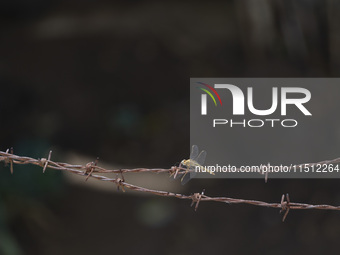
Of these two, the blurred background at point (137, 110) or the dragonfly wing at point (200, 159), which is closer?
the dragonfly wing at point (200, 159)

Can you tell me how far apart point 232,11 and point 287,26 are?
1055 mm

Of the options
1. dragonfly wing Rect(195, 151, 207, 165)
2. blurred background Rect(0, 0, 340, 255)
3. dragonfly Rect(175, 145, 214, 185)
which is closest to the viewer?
dragonfly Rect(175, 145, 214, 185)

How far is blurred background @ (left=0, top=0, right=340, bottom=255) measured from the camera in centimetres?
491

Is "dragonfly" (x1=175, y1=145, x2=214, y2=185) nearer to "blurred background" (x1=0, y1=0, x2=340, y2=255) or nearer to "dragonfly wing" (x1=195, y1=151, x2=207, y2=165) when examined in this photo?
"dragonfly wing" (x1=195, y1=151, x2=207, y2=165)

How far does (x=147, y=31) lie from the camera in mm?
6426

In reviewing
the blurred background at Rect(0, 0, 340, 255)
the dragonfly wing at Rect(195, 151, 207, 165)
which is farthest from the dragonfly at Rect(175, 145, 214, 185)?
the blurred background at Rect(0, 0, 340, 255)

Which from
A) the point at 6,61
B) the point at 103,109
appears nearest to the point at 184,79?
the point at 103,109

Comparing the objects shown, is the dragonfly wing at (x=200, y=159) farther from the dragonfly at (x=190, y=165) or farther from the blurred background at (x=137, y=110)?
the blurred background at (x=137, y=110)

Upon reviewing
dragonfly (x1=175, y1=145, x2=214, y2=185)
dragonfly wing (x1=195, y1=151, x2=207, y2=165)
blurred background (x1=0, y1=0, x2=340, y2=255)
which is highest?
blurred background (x1=0, y1=0, x2=340, y2=255)

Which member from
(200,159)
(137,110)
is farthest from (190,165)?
(137,110)

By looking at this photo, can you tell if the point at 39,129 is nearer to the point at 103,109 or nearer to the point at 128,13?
the point at 103,109

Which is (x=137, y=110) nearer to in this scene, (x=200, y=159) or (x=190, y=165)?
(x=200, y=159)

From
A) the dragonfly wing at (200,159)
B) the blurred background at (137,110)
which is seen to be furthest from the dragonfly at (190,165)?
the blurred background at (137,110)

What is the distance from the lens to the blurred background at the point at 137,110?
4910mm
